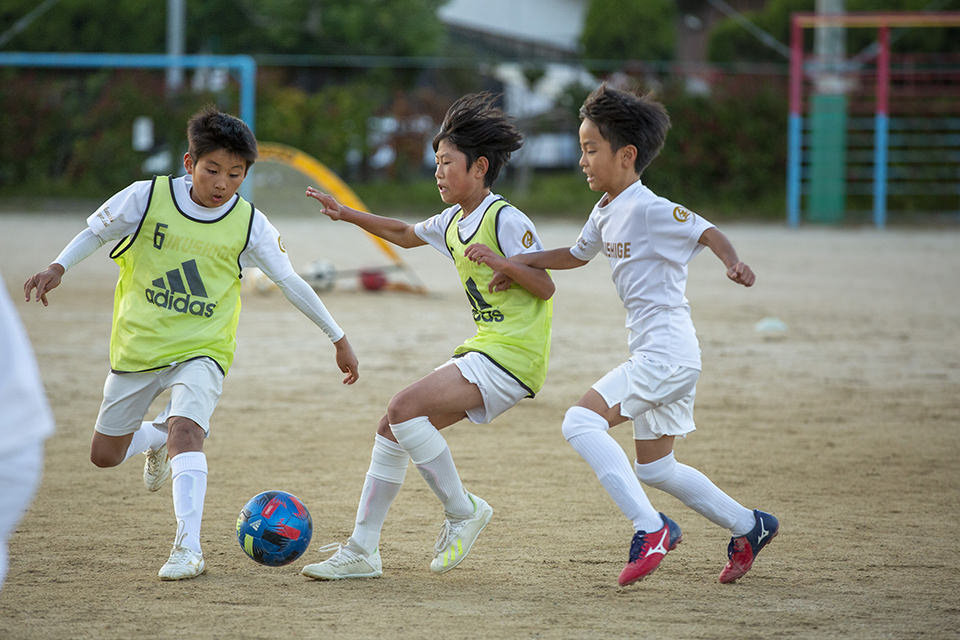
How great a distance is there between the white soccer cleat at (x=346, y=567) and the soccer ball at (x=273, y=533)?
0.09 meters

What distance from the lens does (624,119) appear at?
4152 millimetres

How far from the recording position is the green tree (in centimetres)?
3056

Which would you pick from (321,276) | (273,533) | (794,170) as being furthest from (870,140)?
(273,533)

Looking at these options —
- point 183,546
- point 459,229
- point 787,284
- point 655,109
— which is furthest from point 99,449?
point 787,284

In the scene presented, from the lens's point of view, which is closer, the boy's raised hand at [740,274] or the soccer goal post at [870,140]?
the boy's raised hand at [740,274]

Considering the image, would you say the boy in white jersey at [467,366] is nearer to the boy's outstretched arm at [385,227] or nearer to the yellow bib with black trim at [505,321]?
the yellow bib with black trim at [505,321]

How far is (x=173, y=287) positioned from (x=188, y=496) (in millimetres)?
761

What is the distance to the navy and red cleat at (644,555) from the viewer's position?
3814 millimetres

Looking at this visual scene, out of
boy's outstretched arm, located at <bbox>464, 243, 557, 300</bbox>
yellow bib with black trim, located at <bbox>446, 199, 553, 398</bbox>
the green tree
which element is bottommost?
the green tree

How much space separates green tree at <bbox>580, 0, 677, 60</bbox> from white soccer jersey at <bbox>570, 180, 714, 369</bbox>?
2714cm

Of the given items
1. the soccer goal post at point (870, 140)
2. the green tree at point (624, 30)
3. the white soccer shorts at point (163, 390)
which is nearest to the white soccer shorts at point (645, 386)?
the white soccer shorts at point (163, 390)

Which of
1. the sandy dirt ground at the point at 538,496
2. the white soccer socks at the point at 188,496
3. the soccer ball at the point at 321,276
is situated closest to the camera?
the sandy dirt ground at the point at 538,496

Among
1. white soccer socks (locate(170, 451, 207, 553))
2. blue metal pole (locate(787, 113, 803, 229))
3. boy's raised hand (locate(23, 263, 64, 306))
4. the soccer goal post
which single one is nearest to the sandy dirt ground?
white soccer socks (locate(170, 451, 207, 553))

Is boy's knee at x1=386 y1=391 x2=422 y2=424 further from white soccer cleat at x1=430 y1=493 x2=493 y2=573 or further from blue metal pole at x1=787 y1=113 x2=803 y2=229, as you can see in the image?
blue metal pole at x1=787 y1=113 x2=803 y2=229
